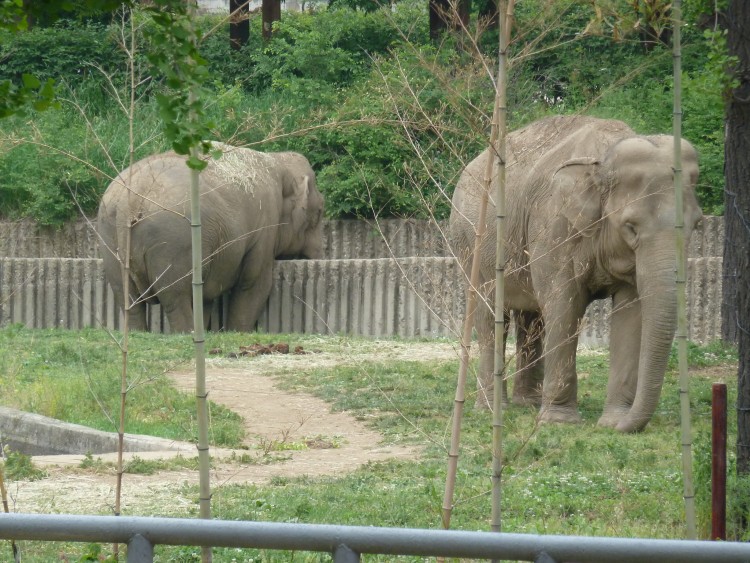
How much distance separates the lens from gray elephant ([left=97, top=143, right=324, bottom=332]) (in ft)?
56.5

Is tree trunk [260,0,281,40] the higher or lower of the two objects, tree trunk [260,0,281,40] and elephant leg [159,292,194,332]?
the higher

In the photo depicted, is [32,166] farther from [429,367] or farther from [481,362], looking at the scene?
[481,362]

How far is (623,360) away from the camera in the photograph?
1038 centimetres

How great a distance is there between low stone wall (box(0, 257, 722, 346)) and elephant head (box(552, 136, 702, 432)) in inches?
247

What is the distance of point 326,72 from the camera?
2452 cm

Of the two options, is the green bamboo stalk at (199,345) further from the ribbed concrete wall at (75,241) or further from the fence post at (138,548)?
the ribbed concrete wall at (75,241)

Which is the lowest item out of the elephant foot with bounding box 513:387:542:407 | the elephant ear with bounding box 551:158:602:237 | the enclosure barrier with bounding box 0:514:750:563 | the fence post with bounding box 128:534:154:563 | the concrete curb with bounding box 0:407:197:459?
the concrete curb with bounding box 0:407:197:459

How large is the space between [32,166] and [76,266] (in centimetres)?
399

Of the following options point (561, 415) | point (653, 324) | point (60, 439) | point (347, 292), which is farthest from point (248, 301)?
point (653, 324)

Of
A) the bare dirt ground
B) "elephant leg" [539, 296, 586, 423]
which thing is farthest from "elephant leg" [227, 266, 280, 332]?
"elephant leg" [539, 296, 586, 423]

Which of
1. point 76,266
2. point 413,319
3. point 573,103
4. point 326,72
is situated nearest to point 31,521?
point 413,319

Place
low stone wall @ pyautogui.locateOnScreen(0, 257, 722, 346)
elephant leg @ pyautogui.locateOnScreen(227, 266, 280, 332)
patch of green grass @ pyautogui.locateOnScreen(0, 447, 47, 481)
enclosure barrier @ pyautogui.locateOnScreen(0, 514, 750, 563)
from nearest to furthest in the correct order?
enclosure barrier @ pyautogui.locateOnScreen(0, 514, 750, 563) → patch of green grass @ pyautogui.locateOnScreen(0, 447, 47, 481) → low stone wall @ pyautogui.locateOnScreen(0, 257, 722, 346) → elephant leg @ pyautogui.locateOnScreen(227, 266, 280, 332)

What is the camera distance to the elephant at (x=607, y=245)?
31.9 feet

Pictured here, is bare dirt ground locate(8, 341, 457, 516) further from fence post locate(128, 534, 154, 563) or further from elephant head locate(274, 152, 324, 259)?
elephant head locate(274, 152, 324, 259)
